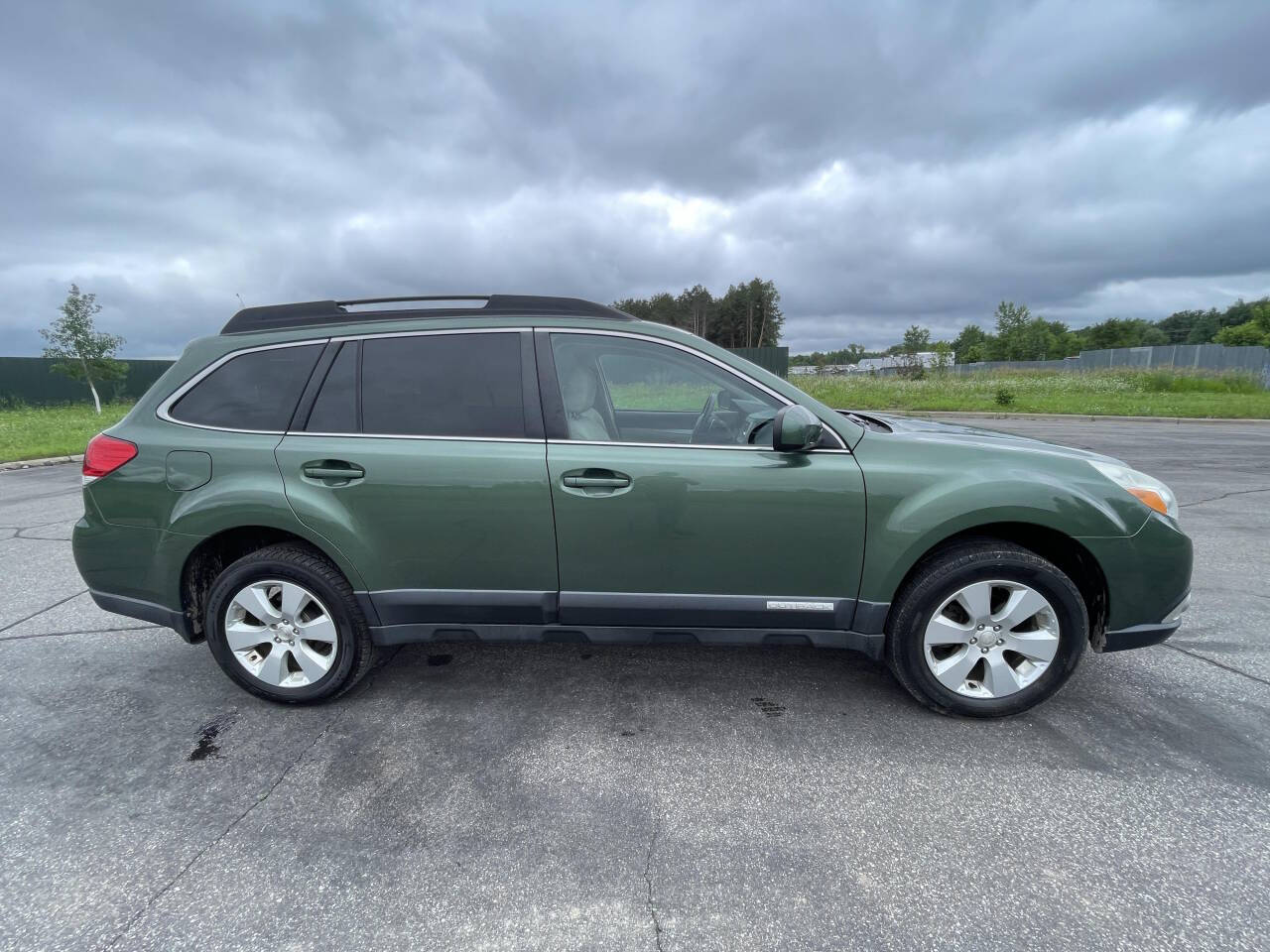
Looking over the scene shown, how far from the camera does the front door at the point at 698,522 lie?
2498 mm

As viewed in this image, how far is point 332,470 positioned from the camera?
2600mm

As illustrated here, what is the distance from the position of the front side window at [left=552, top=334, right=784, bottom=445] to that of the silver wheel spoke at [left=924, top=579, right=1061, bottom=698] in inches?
42.8

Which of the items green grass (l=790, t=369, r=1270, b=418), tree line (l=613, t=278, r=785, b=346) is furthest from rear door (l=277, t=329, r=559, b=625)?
tree line (l=613, t=278, r=785, b=346)

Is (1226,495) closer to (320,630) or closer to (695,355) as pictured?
(695,355)

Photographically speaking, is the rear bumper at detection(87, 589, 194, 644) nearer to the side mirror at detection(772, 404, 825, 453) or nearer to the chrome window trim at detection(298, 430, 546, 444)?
the chrome window trim at detection(298, 430, 546, 444)

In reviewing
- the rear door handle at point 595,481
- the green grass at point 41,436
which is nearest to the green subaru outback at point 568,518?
the rear door handle at point 595,481

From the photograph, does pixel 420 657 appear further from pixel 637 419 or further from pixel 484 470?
pixel 637 419

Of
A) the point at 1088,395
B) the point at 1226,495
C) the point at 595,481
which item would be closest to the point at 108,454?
the point at 595,481

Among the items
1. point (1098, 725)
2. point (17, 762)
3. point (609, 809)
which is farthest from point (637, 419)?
point (17, 762)

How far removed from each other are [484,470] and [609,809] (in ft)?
4.53

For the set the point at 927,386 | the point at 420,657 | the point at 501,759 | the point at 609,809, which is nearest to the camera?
the point at 609,809

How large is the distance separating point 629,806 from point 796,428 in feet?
5.05

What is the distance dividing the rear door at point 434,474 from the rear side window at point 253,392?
116 mm

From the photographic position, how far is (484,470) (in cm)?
254
